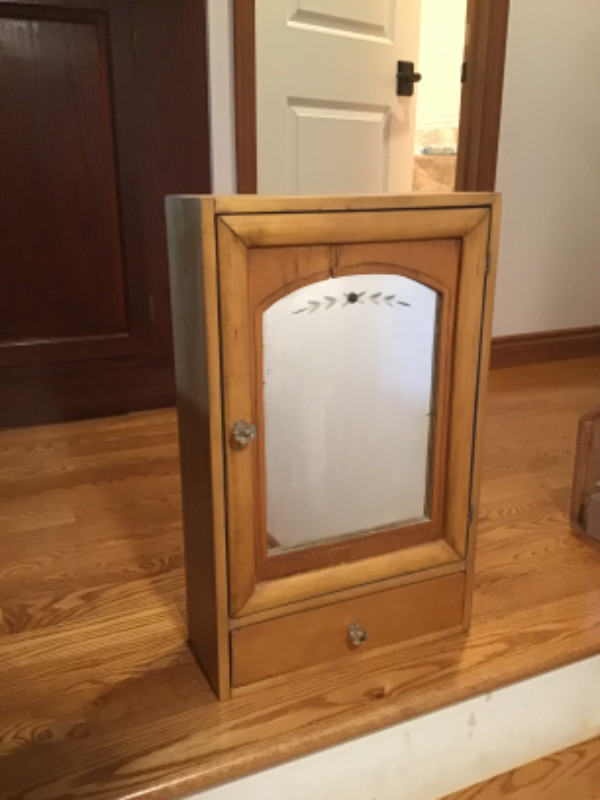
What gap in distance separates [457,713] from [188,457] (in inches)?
17.7

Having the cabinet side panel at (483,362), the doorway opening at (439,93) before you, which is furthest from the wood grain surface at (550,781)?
the doorway opening at (439,93)

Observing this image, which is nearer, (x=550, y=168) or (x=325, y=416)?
(x=325, y=416)

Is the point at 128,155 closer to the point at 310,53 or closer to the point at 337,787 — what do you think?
the point at 310,53

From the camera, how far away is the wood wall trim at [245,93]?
164 centimetres

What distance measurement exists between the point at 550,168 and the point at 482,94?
349 mm

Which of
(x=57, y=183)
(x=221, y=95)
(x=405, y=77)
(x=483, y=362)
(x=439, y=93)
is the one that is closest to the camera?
(x=483, y=362)

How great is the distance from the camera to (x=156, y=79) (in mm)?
1586

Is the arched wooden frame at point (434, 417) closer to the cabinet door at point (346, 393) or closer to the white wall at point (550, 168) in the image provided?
→ the cabinet door at point (346, 393)

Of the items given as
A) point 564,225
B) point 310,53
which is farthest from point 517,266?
point 310,53

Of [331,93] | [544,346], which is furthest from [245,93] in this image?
[544,346]

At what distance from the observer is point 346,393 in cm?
79

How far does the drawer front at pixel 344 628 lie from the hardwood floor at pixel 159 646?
2 centimetres

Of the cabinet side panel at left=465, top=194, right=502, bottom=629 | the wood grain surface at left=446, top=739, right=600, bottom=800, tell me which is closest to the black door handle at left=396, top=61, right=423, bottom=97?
the cabinet side panel at left=465, top=194, right=502, bottom=629

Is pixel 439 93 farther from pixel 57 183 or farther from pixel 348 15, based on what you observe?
pixel 57 183
